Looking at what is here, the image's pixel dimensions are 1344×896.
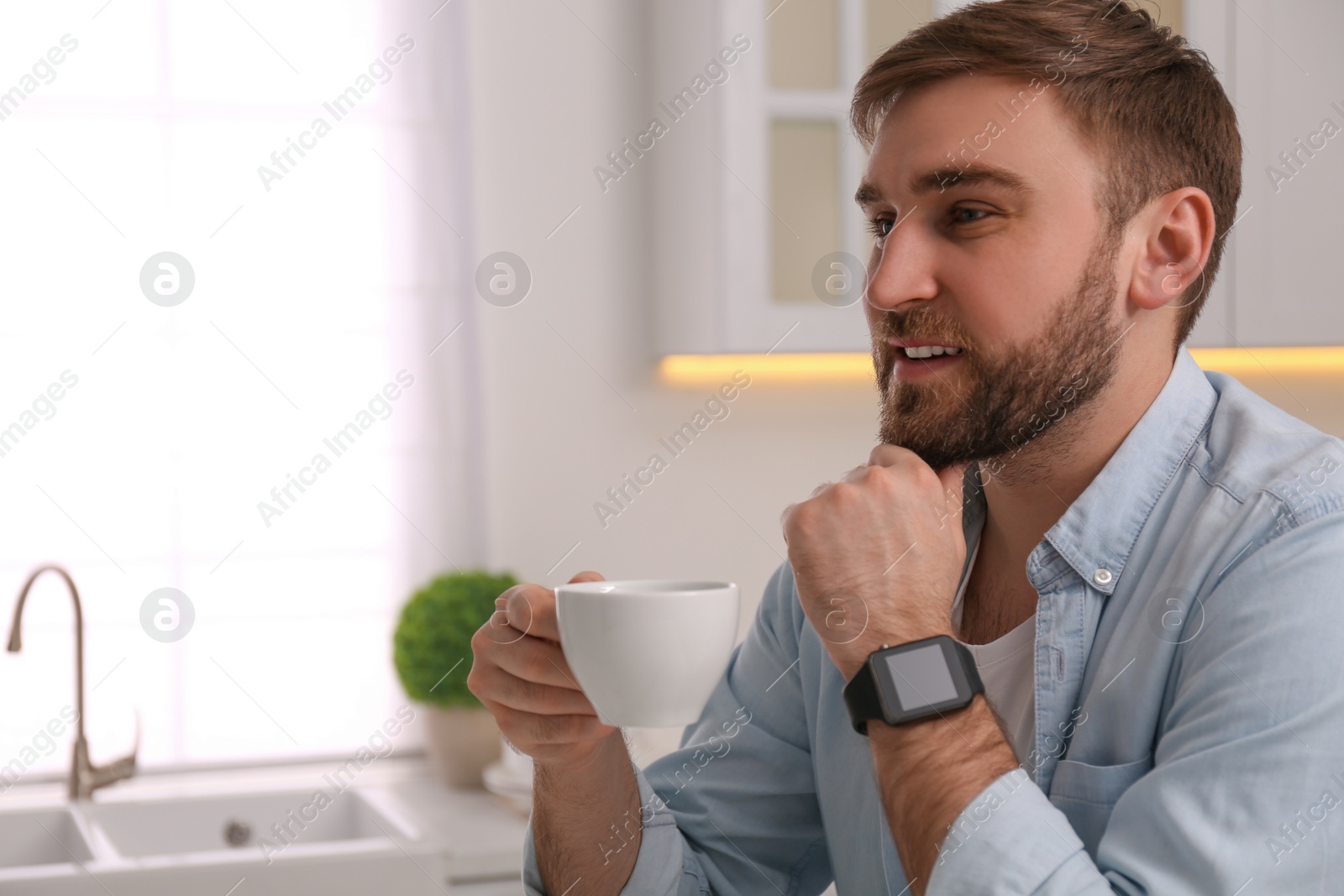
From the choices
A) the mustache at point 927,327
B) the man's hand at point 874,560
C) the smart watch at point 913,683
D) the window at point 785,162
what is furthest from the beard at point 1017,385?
the window at point 785,162

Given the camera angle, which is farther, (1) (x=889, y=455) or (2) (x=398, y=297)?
(2) (x=398, y=297)

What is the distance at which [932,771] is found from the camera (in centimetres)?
81

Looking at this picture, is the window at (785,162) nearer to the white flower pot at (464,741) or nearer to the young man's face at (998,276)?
the white flower pot at (464,741)

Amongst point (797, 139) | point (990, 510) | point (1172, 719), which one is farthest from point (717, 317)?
point (1172, 719)

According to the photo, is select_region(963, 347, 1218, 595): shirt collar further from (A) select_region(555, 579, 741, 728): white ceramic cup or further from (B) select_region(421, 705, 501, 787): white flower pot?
(B) select_region(421, 705, 501, 787): white flower pot

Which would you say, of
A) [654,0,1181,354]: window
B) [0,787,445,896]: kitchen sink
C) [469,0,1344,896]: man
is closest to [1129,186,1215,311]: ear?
[469,0,1344,896]: man

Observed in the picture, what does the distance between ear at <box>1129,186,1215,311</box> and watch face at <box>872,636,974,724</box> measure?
0.45 metres

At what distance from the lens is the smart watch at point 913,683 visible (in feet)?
2.72

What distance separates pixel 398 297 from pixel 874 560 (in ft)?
5.45

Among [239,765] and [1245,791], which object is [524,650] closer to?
[1245,791]

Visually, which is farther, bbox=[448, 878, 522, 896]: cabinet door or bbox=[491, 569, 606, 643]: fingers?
bbox=[448, 878, 522, 896]: cabinet door

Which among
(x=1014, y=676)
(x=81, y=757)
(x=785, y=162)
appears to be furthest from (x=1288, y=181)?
(x=81, y=757)

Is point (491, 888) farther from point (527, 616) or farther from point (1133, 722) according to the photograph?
point (1133, 722)

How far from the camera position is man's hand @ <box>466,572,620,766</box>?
0.90 m
